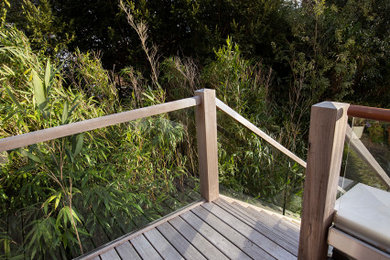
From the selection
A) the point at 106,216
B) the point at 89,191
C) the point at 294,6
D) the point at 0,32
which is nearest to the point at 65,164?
the point at 89,191

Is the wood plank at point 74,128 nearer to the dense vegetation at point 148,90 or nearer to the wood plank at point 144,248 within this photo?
the dense vegetation at point 148,90

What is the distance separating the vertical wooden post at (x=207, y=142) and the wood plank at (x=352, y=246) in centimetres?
106

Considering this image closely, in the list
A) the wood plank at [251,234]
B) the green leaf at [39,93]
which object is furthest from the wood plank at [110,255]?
the green leaf at [39,93]

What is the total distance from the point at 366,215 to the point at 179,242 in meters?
1.22

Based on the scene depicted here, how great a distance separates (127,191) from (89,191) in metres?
0.35

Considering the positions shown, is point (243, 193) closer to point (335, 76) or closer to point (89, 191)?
point (89, 191)

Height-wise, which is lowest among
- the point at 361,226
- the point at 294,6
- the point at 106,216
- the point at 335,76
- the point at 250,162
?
the point at 250,162

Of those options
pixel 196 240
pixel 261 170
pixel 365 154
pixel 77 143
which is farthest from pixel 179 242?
pixel 261 170

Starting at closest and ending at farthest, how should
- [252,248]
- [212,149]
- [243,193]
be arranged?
[252,248]
[212,149]
[243,193]

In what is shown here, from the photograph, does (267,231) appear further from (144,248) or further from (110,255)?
(110,255)

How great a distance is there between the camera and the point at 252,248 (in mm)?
1694

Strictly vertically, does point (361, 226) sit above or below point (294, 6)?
below

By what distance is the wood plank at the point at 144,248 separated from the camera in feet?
5.44

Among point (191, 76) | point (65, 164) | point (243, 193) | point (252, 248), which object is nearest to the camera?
point (252, 248)
